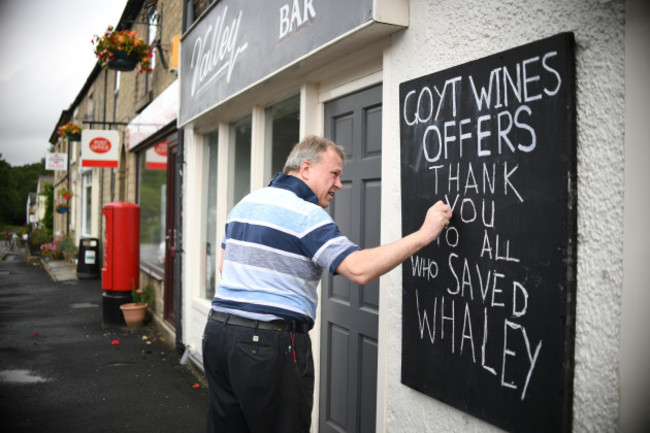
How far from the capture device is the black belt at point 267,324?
2.30m

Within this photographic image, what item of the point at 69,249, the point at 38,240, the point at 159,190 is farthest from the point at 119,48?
the point at 38,240

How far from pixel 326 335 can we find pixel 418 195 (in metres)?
1.59

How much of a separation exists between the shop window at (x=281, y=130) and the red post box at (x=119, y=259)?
188 inches

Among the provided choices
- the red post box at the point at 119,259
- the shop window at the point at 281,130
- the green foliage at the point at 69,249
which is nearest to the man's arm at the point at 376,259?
the shop window at the point at 281,130

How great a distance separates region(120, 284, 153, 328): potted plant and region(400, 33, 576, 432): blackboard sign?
6549 millimetres

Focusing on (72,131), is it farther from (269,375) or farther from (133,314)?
(269,375)

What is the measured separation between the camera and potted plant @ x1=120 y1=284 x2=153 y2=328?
8.23 meters

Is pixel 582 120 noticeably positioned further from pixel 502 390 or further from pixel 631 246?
pixel 502 390

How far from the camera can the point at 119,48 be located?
8719 millimetres

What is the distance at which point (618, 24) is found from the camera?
1.73 metres

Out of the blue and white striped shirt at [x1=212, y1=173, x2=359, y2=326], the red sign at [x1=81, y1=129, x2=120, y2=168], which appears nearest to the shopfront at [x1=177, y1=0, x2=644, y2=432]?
the blue and white striped shirt at [x1=212, y1=173, x2=359, y2=326]

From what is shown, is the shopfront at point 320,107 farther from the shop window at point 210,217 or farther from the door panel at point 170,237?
the door panel at point 170,237

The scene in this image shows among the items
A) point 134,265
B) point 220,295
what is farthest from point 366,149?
point 134,265

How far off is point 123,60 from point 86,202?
11641 mm
